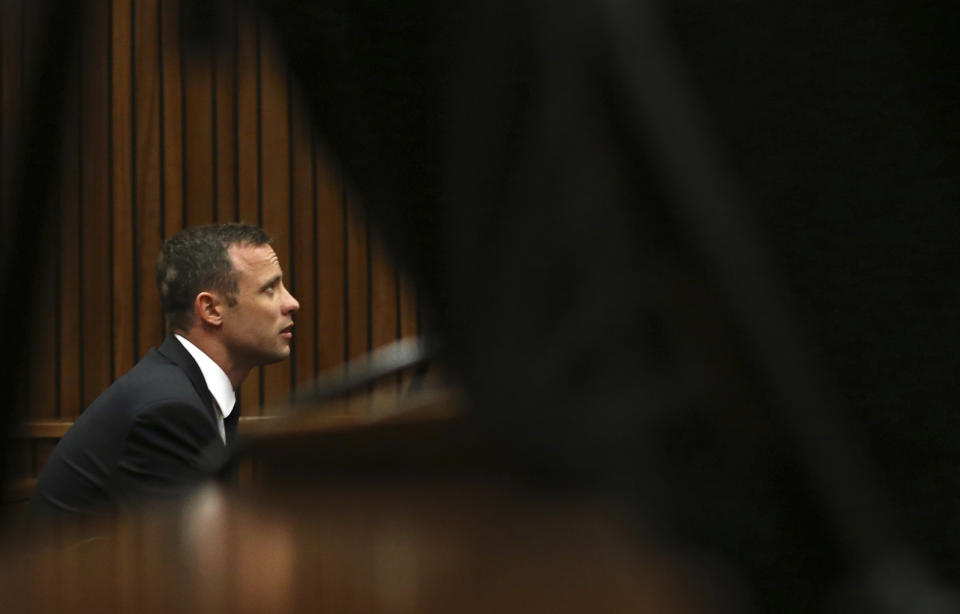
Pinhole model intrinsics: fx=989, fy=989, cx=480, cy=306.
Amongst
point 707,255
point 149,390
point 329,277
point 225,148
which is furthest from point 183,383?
point 225,148

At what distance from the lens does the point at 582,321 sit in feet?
1.41

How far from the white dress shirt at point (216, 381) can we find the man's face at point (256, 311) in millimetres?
41

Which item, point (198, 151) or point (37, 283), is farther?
point (198, 151)

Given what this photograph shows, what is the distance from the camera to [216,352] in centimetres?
152

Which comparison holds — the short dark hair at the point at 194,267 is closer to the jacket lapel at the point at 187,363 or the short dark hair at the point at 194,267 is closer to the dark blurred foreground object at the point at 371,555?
the jacket lapel at the point at 187,363

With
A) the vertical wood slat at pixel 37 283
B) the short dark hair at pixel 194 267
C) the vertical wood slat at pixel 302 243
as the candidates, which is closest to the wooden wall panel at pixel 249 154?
the vertical wood slat at pixel 302 243

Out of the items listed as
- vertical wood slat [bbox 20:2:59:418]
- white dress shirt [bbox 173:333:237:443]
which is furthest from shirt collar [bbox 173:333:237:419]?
vertical wood slat [bbox 20:2:59:418]

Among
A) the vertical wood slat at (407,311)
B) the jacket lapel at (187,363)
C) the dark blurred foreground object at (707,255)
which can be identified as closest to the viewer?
the dark blurred foreground object at (707,255)

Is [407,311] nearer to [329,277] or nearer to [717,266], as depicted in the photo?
[329,277]

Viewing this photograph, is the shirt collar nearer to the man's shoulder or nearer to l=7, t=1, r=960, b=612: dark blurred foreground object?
the man's shoulder

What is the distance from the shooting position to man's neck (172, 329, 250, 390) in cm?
152

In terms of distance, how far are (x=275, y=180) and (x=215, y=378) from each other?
133 centimetres

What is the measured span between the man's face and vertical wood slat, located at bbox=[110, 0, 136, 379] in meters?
1.27

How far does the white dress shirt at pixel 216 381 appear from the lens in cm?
148
